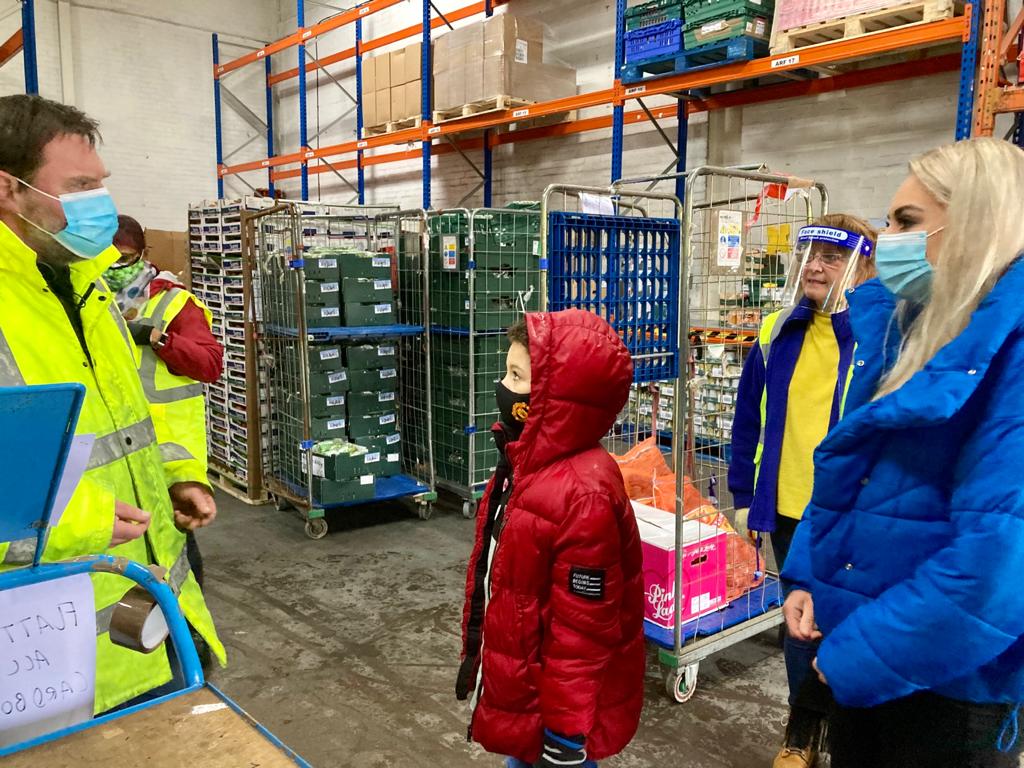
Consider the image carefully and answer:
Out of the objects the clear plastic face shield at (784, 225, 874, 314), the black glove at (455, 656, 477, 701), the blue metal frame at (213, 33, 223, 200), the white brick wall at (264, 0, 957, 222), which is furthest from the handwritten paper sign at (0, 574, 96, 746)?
the blue metal frame at (213, 33, 223, 200)

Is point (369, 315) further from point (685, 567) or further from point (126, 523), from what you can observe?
point (126, 523)

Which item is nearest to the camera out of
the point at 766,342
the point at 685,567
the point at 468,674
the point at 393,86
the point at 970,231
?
the point at 970,231

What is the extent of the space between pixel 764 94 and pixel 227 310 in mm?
4636

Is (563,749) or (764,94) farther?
(764,94)

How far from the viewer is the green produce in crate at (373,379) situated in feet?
17.2

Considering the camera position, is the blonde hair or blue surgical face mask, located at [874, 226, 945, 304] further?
blue surgical face mask, located at [874, 226, 945, 304]

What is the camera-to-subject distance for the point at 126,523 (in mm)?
1188

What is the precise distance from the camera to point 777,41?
518cm

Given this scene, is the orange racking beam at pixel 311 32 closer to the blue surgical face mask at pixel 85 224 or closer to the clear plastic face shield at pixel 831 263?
the clear plastic face shield at pixel 831 263

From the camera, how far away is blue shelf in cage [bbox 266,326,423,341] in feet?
16.0

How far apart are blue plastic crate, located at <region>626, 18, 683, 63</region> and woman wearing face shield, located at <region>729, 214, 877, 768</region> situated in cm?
379

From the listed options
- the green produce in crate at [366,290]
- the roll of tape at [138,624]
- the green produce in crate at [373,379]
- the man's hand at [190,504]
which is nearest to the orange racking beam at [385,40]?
the green produce in crate at [366,290]

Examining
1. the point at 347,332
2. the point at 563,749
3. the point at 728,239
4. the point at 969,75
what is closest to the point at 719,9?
the point at 969,75

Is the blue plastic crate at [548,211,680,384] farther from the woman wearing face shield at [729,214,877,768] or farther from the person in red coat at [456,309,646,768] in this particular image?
the person in red coat at [456,309,646,768]
